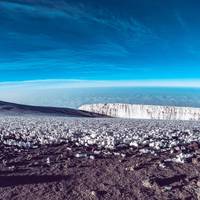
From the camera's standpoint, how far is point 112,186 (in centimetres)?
791

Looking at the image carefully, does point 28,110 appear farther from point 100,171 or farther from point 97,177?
point 97,177

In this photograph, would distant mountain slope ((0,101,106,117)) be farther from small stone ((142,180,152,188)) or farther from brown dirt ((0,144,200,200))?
small stone ((142,180,152,188))

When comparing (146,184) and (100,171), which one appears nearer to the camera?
(146,184)

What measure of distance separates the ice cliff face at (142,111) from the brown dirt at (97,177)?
2901 inches

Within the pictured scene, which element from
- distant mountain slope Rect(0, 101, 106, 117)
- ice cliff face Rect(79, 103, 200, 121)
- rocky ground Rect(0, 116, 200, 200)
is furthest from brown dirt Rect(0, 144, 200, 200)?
ice cliff face Rect(79, 103, 200, 121)

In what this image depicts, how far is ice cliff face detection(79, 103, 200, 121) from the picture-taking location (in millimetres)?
83688

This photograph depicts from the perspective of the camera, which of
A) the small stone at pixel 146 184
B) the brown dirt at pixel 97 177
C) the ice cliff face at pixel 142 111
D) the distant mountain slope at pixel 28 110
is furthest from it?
the ice cliff face at pixel 142 111

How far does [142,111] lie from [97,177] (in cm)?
8294

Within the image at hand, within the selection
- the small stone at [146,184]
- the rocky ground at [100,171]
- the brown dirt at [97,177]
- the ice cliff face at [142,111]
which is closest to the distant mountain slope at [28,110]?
→ the ice cliff face at [142,111]

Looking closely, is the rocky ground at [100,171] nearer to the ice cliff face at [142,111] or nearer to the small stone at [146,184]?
the small stone at [146,184]

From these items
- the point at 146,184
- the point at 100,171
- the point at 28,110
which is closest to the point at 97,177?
the point at 100,171

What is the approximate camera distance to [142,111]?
298ft

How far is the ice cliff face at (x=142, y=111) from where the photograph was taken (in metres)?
83.7

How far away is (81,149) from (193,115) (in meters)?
71.4
